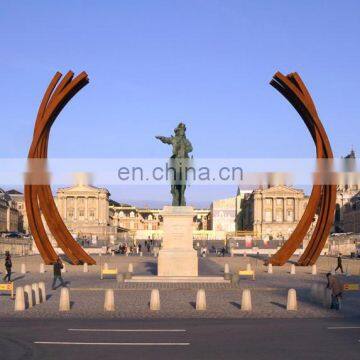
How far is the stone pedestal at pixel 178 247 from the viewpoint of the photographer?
2995cm

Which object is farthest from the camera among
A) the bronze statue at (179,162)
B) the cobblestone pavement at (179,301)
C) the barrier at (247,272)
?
the barrier at (247,272)

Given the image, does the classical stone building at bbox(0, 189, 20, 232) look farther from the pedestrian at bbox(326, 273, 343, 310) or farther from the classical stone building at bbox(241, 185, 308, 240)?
the pedestrian at bbox(326, 273, 343, 310)

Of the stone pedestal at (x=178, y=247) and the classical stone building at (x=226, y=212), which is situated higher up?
the classical stone building at (x=226, y=212)

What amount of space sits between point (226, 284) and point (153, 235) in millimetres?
101936

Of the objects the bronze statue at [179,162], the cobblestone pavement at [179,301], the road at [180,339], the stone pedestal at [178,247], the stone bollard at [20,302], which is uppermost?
the bronze statue at [179,162]

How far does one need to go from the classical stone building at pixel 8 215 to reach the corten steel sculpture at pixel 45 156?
9499 cm

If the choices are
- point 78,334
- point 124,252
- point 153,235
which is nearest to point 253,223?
point 153,235

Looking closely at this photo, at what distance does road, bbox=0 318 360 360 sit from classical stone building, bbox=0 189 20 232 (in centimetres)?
11828

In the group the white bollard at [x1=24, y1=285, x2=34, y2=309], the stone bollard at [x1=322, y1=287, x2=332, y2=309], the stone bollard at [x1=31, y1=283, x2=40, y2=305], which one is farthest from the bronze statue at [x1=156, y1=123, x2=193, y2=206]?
the white bollard at [x1=24, y1=285, x2=34, y2=309]

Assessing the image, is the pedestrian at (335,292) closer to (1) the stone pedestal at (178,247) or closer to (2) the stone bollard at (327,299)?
(2) the stone bollard at (327,299)

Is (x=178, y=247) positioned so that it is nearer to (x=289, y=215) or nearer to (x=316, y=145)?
(x=316, y=145)

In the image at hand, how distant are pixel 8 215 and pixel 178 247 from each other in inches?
4645

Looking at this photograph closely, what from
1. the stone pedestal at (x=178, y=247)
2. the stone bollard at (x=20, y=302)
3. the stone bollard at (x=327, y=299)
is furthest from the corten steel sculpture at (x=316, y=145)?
the stone bollard at (x=20, y=302)

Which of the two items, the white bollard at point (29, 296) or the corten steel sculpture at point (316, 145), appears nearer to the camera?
the white bollard at point (29, 296)
